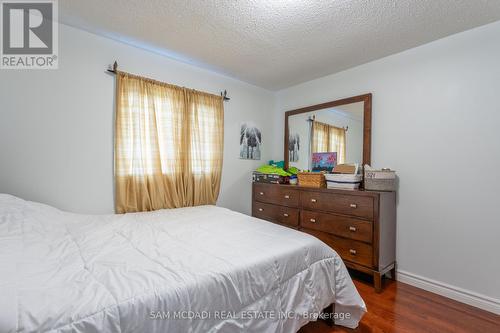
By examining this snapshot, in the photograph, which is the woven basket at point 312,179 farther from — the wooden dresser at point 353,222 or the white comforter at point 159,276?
the white comforter at point 159,276

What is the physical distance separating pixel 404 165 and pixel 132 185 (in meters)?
2.81

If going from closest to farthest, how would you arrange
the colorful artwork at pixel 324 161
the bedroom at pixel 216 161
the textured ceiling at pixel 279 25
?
the bedroom at pixel 216 161
the textured ceiling at pixel 279 25
the colorful artwork at pixel 324 161

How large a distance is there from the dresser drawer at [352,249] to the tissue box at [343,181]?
528 mm

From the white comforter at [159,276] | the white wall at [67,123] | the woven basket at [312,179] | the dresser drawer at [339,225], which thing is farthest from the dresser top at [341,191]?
the white wall at [67,123]

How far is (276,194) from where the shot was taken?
297 centimetres

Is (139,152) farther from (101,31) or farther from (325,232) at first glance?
(325,232)

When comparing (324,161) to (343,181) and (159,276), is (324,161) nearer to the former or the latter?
(343,181)

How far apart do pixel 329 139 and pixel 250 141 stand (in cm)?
112

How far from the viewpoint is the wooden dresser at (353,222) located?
208 cm

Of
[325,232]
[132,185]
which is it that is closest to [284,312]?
[325,232]

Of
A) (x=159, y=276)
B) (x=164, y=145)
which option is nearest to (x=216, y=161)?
(x=164, y=145)

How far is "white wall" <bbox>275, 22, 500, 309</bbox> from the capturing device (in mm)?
1867

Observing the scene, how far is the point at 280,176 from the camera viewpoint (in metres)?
3.09

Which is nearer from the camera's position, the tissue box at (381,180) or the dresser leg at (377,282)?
the dresser leg at (377,282)
